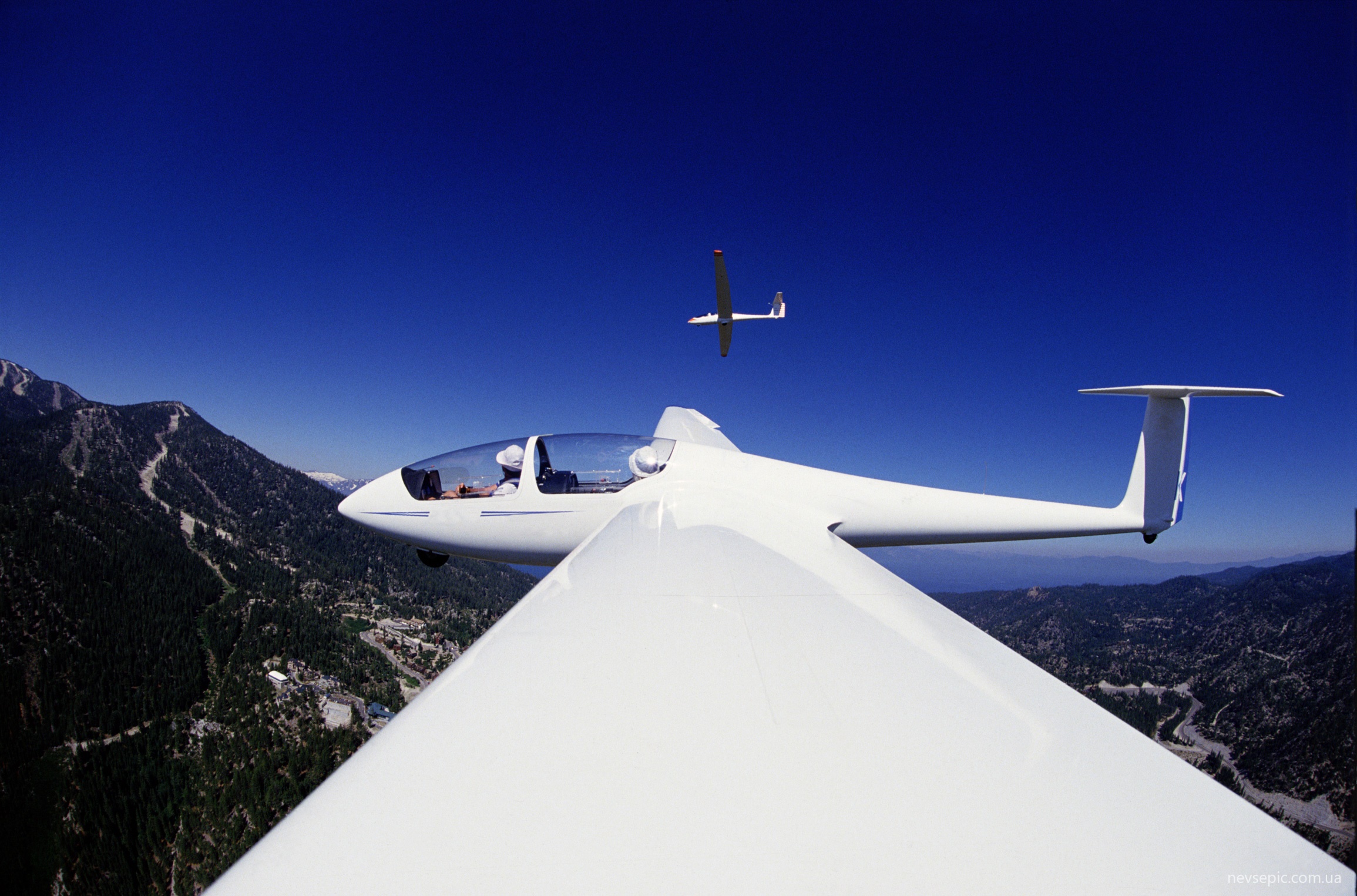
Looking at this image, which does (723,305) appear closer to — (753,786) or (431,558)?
(431,558)

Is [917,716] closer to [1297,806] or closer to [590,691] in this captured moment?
[590,691]

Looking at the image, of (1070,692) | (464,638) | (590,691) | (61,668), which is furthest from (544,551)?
(61,668)

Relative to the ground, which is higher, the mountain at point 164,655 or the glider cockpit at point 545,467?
the glider cockpit at point 545,467

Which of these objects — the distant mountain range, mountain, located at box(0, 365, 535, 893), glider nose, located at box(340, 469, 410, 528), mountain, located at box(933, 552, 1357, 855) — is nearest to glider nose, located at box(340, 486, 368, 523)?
glider nose, located at box(340, 469, 410, 528)

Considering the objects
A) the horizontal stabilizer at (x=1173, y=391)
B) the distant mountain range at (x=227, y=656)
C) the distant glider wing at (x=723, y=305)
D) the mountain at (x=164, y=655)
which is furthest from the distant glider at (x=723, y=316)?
the mountain at (x=164, y=655)

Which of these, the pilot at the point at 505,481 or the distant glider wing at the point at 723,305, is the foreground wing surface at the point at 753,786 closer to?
the pilot at the point at 505,481

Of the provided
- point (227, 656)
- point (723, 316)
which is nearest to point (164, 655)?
point (227, 656)
